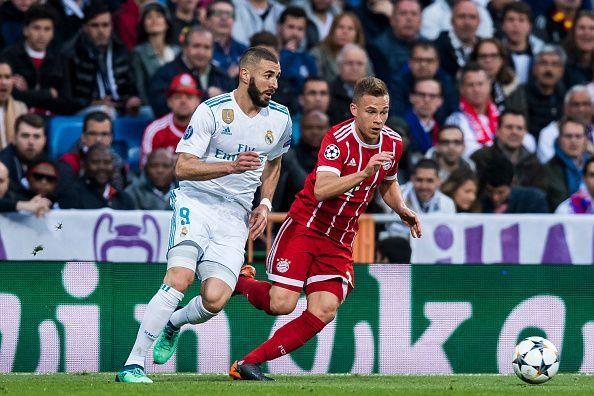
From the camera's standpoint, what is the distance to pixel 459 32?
51.8ft

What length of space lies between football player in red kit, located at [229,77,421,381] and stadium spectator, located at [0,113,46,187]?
380 cm

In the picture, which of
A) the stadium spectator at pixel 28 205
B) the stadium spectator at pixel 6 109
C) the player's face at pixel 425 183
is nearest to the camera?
the stadium spectator at pixel 28 205

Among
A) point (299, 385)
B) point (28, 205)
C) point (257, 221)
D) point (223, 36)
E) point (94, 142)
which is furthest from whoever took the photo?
point (223, 36)

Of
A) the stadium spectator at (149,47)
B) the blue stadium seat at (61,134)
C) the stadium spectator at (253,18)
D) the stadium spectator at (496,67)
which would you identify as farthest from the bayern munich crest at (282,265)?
the stadium spectator at (496,67)

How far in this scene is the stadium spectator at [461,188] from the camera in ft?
44.1

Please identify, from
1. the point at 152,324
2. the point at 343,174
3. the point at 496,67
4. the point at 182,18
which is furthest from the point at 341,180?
the point at 496,67

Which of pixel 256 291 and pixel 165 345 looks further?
pixel 256 291

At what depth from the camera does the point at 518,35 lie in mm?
16203

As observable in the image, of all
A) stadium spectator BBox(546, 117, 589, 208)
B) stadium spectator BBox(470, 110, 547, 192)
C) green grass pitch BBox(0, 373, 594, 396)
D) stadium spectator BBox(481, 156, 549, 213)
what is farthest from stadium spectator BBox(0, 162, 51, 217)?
stadium spectator BBox(546, 117, 589, 208)

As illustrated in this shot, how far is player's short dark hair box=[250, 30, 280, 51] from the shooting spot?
14.5 meters

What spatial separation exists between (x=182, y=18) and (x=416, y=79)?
2765mm

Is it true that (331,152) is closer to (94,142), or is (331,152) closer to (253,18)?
(94,142)

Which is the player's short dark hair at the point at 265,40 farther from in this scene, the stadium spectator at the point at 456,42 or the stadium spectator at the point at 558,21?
the stadium spectator at the point at 558,21

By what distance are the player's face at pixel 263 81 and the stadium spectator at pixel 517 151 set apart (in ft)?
17.6
